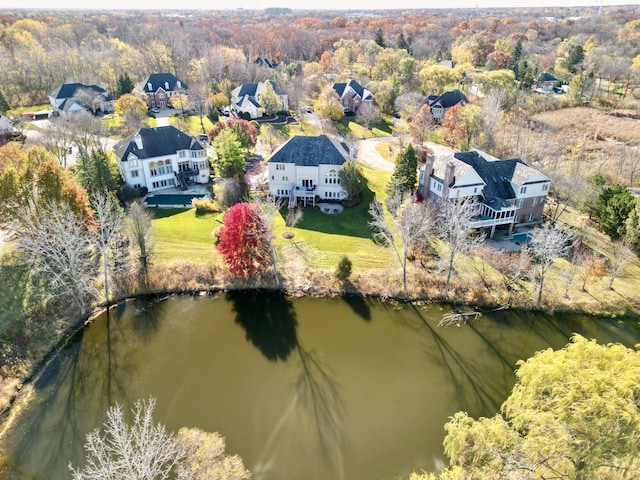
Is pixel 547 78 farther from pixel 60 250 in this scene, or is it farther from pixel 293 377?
pixel 60 250

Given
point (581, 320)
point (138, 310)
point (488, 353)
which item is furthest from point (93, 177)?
point (581, 320)

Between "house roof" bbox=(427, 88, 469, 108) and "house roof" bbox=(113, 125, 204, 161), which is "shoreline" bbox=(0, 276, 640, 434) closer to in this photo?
"house roof" bbox=(113, 125, 204, 161)

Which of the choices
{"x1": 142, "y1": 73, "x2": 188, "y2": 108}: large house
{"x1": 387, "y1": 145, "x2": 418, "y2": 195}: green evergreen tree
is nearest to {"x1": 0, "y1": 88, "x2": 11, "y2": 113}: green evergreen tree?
{"x1": 142, "y1": 73, "x2": 188, "y2": 108}: large house

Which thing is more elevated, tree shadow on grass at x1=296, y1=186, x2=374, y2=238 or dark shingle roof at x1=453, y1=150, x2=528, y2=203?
dark shingle roof at x1=453, y1=150, x2=528, y2=203

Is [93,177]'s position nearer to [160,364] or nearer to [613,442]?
[160,364]

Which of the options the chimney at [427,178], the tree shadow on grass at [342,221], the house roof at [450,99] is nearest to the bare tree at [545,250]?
the chimney at [427,178]

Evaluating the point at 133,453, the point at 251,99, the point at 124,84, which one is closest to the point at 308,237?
the point at 133,453

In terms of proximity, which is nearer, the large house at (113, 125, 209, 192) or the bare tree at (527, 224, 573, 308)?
the bare tree at (527, 224, 573, 308)
